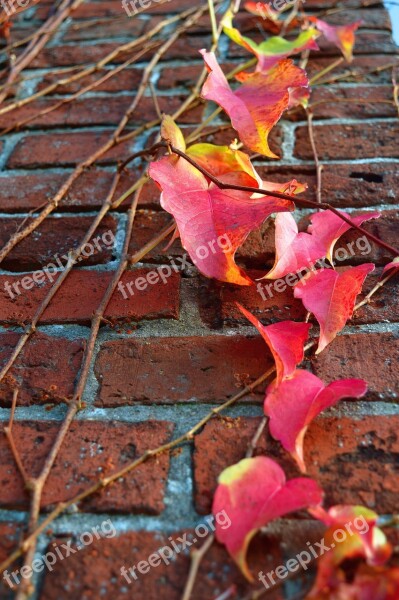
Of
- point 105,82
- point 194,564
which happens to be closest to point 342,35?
point 105,82

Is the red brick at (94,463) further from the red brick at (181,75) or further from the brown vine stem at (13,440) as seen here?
the red brick at (181,75)

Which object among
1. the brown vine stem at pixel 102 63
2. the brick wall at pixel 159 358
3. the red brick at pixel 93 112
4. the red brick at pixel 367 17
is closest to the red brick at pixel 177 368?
the brick wall at pixel 159 358

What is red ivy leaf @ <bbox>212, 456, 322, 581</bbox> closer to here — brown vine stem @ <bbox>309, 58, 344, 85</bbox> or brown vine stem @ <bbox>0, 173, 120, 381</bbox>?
brown vine stem @ <bbox>0, 173, 120, 381</bbox>

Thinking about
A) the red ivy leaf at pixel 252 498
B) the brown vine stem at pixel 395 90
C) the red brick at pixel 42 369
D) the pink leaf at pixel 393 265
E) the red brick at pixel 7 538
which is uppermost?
the red brick at pixel 42 369

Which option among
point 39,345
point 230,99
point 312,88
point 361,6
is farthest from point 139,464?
point 361,6

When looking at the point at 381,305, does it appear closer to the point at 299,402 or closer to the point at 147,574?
the point at 299,402

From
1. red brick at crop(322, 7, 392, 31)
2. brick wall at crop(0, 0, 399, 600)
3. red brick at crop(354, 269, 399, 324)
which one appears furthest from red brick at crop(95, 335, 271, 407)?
red brick at crop(322, 7, 392, 31)
